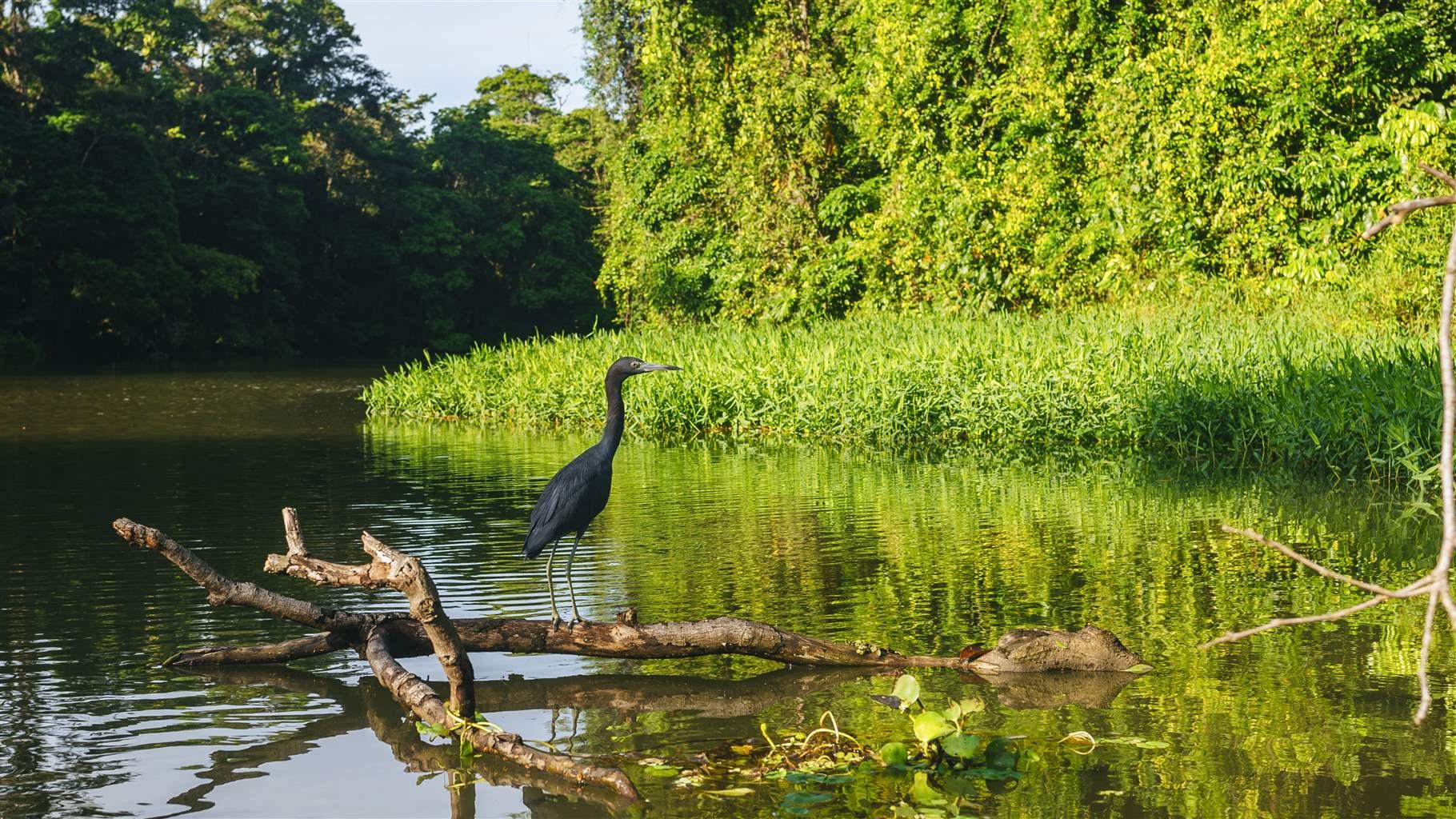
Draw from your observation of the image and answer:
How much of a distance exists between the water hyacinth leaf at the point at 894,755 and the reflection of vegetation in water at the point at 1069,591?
1.49 ft

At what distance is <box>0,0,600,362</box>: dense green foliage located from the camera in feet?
152

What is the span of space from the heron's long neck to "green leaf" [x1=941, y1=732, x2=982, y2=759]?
2655 millimetres

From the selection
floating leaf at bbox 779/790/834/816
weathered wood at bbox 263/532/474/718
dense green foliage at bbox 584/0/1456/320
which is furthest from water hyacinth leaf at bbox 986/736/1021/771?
dense green foliage at bbox 584/0/1456/320

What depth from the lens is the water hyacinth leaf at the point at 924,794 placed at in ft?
16.7

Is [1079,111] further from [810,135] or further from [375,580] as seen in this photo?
[375,580]

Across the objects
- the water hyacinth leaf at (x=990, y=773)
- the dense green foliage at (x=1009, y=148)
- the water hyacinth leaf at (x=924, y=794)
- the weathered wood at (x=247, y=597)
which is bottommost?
the water hyacinth leaf at (x=924, y=794)

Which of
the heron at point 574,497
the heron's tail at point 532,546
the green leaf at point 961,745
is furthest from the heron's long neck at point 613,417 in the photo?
the green leaf at point 961,745

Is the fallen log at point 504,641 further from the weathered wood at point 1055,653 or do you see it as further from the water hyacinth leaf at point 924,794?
the water hyacinth leaf at point 924,794

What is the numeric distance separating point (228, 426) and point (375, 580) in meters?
19.7

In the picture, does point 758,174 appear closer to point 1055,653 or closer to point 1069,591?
point 1069,591

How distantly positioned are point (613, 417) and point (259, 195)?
49465 mm

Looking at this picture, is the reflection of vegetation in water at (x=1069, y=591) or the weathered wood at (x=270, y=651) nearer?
the reflection of vegetation in water at (x=1069, y=591)

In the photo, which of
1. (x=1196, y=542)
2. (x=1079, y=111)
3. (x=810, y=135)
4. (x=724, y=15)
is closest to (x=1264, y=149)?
(x=1079, y=111)

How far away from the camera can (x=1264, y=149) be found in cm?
2592
